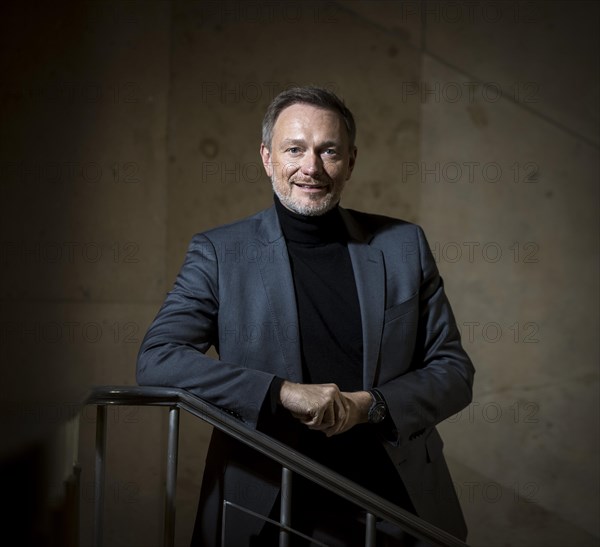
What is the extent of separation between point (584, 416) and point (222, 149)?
7.12 ft

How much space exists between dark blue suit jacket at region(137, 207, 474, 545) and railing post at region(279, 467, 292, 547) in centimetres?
10

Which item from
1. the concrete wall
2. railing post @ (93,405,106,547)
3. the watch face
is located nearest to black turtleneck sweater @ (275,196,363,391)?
the watch face

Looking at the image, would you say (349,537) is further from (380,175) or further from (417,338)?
(380,175)

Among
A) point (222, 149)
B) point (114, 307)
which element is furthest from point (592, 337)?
point (114, 307)

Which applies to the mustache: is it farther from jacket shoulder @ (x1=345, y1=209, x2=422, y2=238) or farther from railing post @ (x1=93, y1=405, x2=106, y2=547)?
railing post @ (x1=93, y1=405, x2=106, y2=547)

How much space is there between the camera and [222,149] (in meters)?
4.02

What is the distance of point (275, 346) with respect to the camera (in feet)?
6.93

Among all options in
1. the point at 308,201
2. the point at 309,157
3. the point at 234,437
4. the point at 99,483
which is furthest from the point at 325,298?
the point at 99,483

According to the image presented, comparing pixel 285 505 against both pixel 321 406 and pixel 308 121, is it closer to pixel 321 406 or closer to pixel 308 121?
pixel 321 406

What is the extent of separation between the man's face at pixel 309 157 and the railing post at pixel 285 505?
0.70m

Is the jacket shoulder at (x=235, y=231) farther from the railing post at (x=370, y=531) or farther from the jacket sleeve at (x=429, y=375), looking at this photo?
the railing post at (x=370, y=531)

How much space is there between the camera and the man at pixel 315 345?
2.02 meters

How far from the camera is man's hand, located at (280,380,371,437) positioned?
1928mm

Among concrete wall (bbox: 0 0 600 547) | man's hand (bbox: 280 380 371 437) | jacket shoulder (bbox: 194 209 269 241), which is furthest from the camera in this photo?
concrete wall (bbox: 0 0 600 547)
